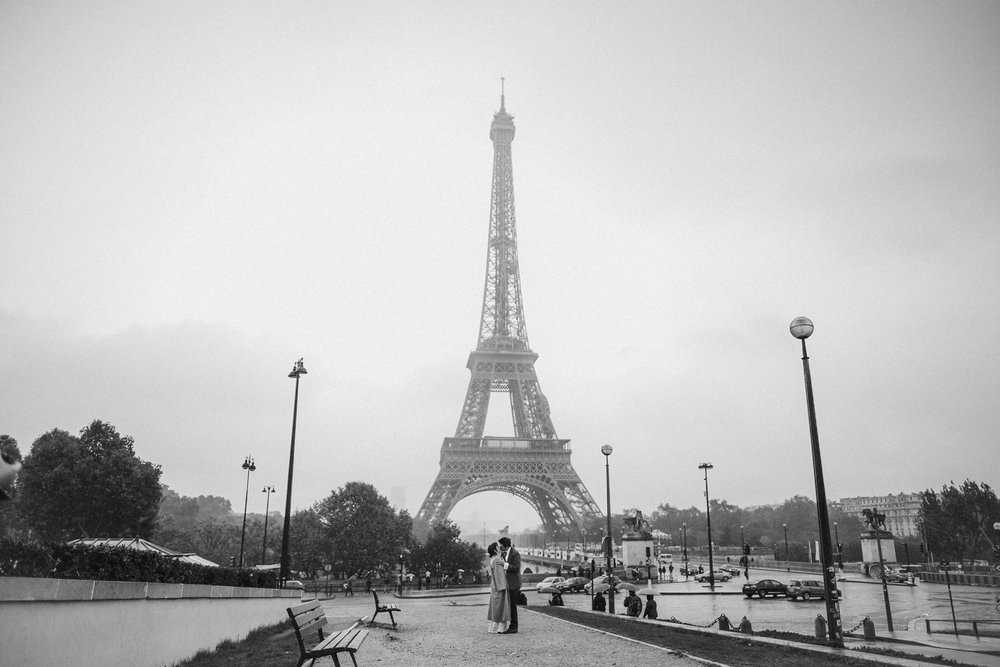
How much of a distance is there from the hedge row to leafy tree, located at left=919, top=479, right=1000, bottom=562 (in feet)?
258

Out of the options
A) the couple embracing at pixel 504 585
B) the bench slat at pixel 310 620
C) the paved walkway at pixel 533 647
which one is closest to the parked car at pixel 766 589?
the paved walkway at pixel 533 647

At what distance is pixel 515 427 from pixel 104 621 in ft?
242

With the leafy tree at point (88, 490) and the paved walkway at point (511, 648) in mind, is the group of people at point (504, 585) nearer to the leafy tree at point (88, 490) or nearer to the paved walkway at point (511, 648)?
the paved walkway at point (511, 648)

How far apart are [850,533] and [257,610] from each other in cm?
14457

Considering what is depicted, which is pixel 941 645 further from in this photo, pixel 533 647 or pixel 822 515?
pixel 533 647

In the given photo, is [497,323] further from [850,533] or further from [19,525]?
[850,533]

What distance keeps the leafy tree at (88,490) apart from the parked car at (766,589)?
47872mm

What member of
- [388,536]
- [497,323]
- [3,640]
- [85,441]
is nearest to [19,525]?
[85,441]

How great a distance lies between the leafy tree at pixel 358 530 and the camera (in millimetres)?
57438

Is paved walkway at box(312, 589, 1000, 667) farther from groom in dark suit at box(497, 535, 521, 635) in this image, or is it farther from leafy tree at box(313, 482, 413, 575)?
leafy tree at box(313, 482, 413, 575)

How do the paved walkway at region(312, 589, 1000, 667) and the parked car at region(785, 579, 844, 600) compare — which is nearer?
the paved walkway at region(312, 589, 1000, 667)

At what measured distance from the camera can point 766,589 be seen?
127 ft

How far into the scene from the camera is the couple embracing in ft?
43.8

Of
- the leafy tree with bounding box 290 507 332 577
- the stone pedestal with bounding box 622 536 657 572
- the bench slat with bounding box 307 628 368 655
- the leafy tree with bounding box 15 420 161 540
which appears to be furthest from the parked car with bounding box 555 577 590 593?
the bench slat with bounding box 307 628 368 655
